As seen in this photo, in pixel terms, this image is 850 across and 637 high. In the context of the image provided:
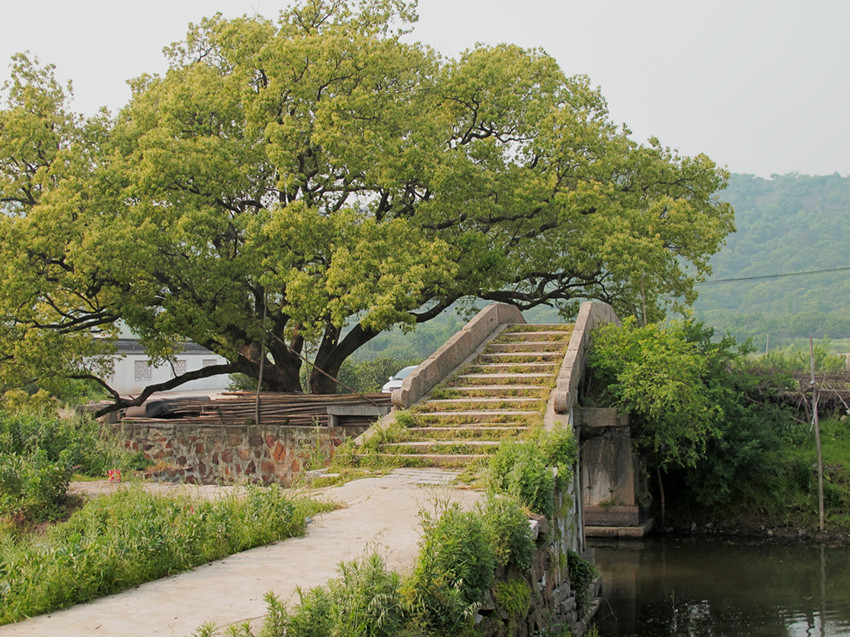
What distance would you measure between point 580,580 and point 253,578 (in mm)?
5233

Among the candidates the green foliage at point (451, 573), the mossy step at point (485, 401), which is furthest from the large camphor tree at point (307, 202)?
the green foliage at point (451, 573)

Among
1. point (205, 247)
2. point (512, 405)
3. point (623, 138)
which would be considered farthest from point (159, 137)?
point (623, 138)

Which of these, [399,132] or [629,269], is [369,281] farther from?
[629,269]

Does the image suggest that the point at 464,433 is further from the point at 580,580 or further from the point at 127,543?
the point at 127,543

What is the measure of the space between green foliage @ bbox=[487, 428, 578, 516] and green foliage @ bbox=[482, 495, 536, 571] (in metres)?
0.79

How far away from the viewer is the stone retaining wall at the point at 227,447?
48.7ft

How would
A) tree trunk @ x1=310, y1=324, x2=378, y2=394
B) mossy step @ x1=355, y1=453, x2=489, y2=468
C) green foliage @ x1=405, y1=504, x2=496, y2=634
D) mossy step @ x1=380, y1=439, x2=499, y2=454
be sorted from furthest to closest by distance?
tree trunk @ x1=310, y1=324, x2=378, y2=394, mossy step @ x1=380, y1=439, x2=499, y2=454, mossy step @ x1=355, y1=453, x2=489, y2=468, green foliage @ x1=405, y1=504, x2=496, y2=634

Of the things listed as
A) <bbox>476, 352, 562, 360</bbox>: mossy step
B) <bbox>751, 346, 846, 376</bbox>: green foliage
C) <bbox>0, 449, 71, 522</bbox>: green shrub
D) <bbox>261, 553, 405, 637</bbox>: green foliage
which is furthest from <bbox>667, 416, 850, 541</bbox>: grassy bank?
<bbox>261, 553, 405, 637</bbox>: green foliage

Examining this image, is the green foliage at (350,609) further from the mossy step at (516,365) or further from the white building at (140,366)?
the white building at (140,366)

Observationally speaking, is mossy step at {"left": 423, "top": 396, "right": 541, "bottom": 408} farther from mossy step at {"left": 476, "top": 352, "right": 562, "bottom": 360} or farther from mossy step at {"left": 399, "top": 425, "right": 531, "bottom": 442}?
mossy step at {"left": 476, "top": 352, "right": 562, "bottom": 360}

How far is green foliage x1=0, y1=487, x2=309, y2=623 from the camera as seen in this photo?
5.38 metres

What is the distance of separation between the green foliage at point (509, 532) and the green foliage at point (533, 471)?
787 millimetres

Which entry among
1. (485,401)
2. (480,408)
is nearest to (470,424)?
(480,408)

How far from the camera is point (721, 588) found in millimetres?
12492
